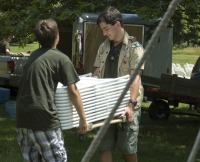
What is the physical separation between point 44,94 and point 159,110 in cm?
887

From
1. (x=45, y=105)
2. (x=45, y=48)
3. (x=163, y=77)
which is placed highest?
(x=45, y=48)

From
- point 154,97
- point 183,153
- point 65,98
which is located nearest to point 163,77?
point 154,97

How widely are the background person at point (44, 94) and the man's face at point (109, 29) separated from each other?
0.72 meters

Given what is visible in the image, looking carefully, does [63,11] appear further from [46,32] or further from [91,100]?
[46,32]

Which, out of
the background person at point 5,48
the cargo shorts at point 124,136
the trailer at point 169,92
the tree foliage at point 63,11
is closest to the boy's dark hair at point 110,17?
the cargo shorts at point 124,136

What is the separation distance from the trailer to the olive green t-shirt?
717cm

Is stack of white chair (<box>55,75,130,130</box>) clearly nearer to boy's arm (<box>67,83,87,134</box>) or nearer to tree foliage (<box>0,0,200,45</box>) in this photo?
boy's arm (<box>67,83,87,134</box>)

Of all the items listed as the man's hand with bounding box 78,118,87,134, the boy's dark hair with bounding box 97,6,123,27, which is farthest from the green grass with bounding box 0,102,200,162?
the man's hand with bounding box 78,118,87,134

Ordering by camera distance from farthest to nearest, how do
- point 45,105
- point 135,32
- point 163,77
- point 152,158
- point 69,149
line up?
point 135,32
point 163,77
point 69,149
point 152,158
point 45,105

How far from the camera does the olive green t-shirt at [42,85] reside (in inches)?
169

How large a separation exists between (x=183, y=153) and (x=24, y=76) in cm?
484

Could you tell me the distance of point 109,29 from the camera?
505cm

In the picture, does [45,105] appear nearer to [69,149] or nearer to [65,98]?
[65,98]

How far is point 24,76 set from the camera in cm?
437
